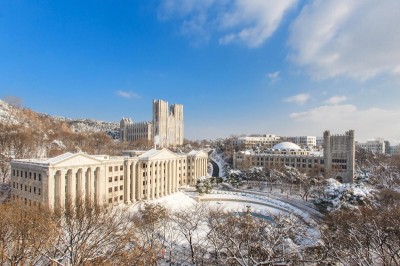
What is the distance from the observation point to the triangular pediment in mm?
33000

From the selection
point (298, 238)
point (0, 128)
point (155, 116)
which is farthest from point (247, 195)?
point (155, 116)

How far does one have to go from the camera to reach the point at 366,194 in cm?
3766

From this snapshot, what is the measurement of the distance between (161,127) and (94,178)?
7407cm

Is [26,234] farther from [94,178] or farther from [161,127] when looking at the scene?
[161,127]

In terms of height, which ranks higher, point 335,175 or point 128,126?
point 128,126

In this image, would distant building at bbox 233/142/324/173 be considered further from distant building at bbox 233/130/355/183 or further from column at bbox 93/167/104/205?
column at bbox 93/167/104/205

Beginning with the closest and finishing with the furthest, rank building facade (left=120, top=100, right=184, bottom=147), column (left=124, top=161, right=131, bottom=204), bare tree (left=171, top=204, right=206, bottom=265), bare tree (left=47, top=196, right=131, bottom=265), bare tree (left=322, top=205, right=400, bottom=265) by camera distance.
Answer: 1. bare tree (left=47, top=196, right=131, bottom=265)
2. bare tree (left=322, top=205, right=400, bottom=265)
3. bare tree (left=171, top=204, right=206, bottom=265)
4. column (left=124, top=161, right=131, bottom=204)
5. building facade (left=120, top=100, right=184, bottom=147)

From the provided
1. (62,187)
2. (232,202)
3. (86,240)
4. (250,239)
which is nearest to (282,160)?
(232,202)

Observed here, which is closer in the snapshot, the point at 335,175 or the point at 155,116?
the point at 335,175

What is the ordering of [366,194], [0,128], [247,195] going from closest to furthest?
[366,194], [247,195], [0,128]

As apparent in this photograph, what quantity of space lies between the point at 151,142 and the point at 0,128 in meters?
53.5

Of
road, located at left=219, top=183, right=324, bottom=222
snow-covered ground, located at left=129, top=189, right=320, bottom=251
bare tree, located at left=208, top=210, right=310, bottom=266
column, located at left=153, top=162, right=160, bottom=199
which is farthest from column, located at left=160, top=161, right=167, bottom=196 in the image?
bare tree, located at left=208, top=210, right=310, bottom=266

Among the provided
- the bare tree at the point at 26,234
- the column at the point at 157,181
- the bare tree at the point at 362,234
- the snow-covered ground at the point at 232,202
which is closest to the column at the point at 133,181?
the snow-covered ground at the point at 232,202

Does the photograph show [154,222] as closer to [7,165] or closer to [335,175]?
[7,165]
